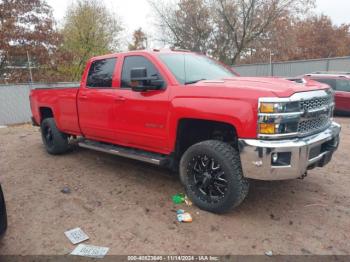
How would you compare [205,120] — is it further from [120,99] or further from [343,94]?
[343,94]

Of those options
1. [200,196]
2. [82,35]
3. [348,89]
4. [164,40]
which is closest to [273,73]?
[348,89]

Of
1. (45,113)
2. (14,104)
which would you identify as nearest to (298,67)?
(45,113)

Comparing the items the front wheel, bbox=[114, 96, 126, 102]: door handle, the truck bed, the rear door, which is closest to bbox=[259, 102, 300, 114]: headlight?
the front wheel

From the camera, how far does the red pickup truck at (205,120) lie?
3135mm

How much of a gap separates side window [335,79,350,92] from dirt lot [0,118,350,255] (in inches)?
272

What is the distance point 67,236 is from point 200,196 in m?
1.57

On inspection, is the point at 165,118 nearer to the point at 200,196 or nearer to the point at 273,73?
the point at 200,196

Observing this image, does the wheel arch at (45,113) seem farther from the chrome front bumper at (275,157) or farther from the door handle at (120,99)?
the chrome front bumper at (275,157)

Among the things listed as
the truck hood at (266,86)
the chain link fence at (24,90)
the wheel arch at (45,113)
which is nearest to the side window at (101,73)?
the truck hood at (266,86)

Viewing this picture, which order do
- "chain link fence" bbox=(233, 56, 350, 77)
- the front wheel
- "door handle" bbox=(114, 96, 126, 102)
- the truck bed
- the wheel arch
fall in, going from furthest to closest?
1. "chain link fence" bbox=(233, 56, 350, 77)
2. the wheel arch
3. the truck bed
4. "door handle" bbox=(114, 96, 126, 102)
5. the front wheel

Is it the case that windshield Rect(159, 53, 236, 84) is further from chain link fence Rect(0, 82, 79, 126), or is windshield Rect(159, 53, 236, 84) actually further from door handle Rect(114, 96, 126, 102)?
chain link fence Rect(0, 82, 79, 126)

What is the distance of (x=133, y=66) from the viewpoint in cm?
454

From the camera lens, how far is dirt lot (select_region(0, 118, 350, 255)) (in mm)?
3094

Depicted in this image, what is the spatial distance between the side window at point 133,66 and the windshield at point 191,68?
0.20m
